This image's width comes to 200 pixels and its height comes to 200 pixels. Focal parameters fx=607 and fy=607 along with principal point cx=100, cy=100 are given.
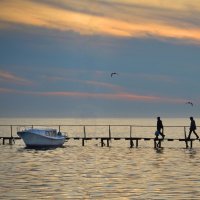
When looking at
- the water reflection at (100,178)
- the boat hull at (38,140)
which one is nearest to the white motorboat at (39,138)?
the boat hull at (38,140)

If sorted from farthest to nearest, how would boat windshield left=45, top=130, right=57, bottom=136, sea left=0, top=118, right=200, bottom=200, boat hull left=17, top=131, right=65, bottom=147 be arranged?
boat windshield left=45, top=130, right=57, bottom=136 < boat hull left=17, top=131, right=65, bottom=147 < sea left=0, top=118, right=200, bottom=200

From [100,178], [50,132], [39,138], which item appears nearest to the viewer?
[100,178]

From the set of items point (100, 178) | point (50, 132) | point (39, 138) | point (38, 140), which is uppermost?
point (50, 132)

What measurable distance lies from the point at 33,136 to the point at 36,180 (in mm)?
33690

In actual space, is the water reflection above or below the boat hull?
below

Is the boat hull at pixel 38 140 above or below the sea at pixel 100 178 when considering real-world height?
above

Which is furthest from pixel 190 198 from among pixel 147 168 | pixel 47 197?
pixel 147 168

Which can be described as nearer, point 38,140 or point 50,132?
point 38,140

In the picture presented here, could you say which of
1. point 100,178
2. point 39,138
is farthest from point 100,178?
point 39,138

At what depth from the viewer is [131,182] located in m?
32.8

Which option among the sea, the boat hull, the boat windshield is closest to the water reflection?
the sea

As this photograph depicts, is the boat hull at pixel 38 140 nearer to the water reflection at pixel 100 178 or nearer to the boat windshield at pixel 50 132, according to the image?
the boat windshield at pixel 50 132

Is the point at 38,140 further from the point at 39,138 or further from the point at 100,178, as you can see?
the point at 100,178

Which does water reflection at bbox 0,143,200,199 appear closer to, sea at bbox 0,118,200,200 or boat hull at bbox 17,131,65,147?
sea at bbox 0,118,200,200
